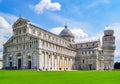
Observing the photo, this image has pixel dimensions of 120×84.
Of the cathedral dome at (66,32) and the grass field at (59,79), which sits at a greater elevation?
the cathedral dome at (66,32)

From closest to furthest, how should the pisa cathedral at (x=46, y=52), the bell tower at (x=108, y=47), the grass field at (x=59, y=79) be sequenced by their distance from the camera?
1. the grass field at (x=59, y=79)
2. the pisa cathedral at (x=46, y=52)
3. the bell tower at (x=108, y=47)

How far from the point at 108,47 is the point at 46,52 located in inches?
1781

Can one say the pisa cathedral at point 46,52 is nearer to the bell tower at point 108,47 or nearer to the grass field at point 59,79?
the bell tower at point 108,47

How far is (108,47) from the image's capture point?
104 m

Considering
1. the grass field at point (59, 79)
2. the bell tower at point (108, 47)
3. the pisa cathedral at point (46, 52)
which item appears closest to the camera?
the grass field at point (59, 79)

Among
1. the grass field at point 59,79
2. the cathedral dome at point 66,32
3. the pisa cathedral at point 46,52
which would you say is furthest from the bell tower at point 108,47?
the grass field at point 59,79

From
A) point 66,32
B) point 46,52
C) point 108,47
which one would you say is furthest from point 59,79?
point 66,32

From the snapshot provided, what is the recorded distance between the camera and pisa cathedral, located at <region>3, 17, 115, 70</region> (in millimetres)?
70125

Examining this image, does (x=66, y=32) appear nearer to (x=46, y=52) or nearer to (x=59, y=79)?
(x=46, y=52)

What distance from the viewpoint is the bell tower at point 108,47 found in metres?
101

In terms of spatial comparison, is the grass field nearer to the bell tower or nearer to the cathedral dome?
the bell tower

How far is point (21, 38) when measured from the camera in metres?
74.7

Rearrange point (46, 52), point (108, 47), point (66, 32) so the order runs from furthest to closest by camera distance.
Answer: point (66, 32)
point (108, 47)
point (46, 52)

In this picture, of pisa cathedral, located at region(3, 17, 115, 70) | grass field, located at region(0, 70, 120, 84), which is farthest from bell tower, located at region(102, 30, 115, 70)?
grass field, located at region(0, 70, 120, 84)
